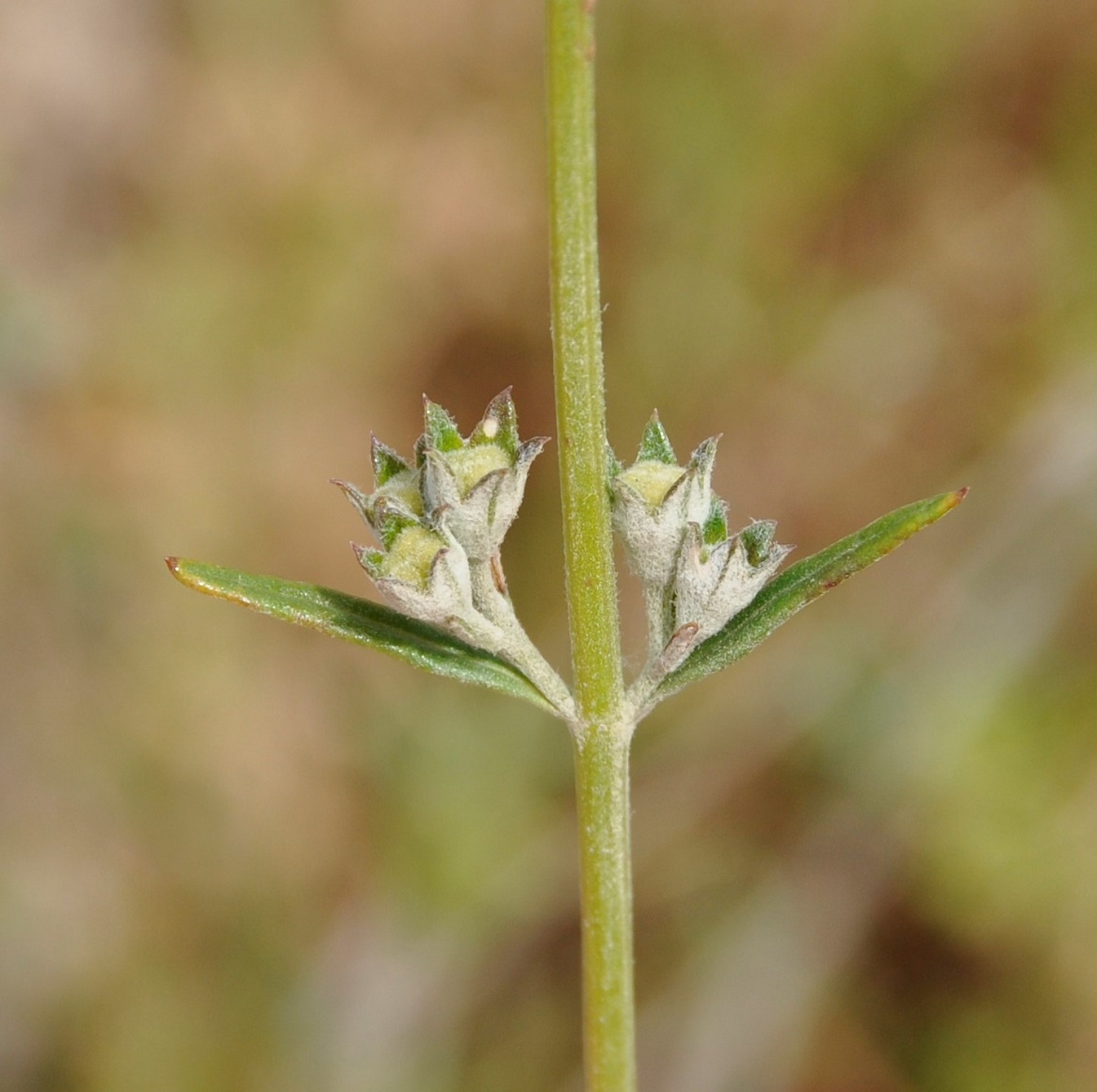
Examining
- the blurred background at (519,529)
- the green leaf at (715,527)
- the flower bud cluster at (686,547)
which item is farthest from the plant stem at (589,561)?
the blurred background at (519,529)

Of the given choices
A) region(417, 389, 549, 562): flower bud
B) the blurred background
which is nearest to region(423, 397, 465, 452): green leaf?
region(417, 389, 549, 562): flower bud

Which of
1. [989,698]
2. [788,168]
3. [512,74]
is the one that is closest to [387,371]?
[512,74]

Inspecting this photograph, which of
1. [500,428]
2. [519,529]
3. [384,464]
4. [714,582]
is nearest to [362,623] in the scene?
[384,464]

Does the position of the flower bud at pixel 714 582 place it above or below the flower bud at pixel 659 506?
below

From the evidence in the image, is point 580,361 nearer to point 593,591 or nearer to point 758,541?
point 593,591

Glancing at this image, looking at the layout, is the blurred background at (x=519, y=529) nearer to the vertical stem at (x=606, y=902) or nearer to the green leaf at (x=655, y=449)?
the vertical stem at (x=606, y=902)

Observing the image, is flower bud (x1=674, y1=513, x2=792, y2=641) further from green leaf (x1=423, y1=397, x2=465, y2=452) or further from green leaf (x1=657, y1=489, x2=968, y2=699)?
green leaf (x1=423, y1=397, x2=465, y2=452)

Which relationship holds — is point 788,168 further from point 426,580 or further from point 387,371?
point 426,580
